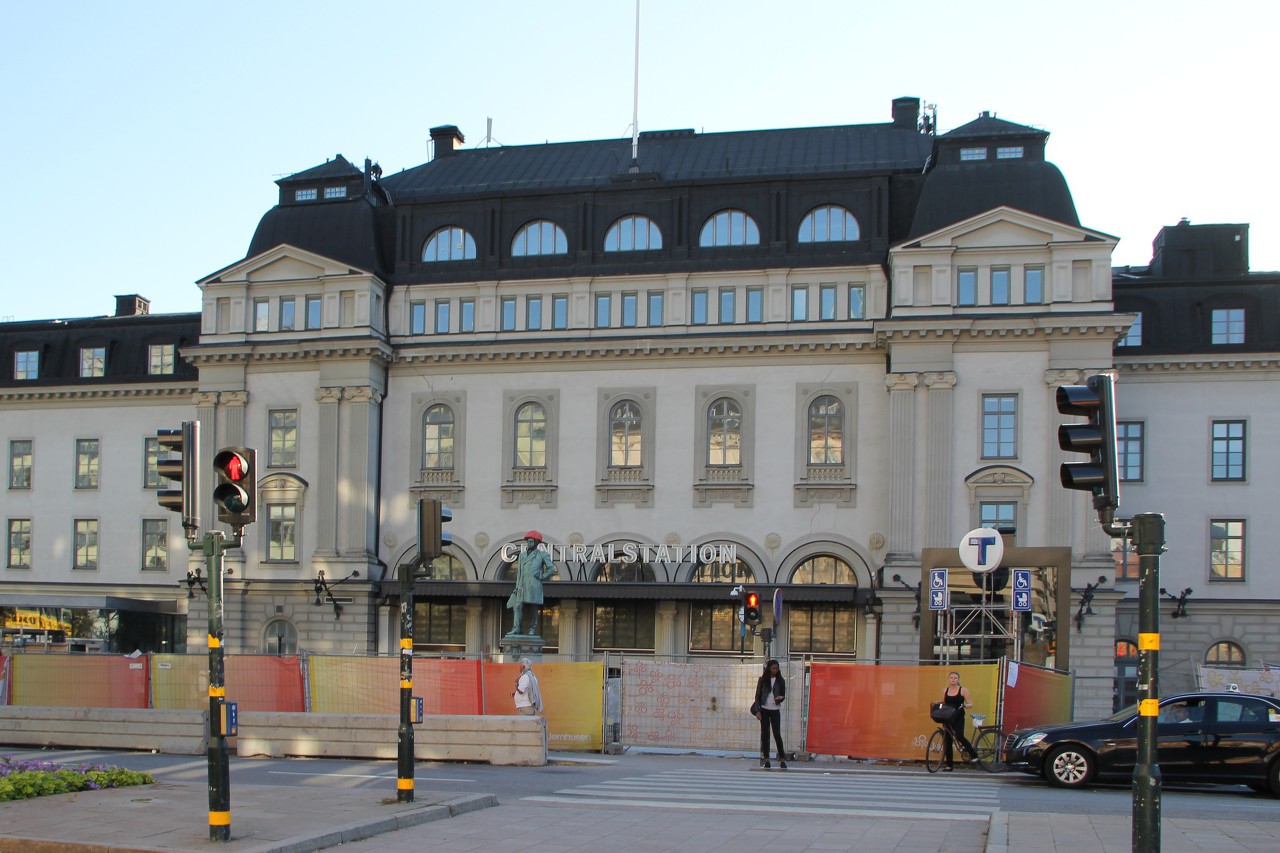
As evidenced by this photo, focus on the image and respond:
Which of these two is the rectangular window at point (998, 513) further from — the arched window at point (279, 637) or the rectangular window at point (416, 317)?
the arched window at point (279, 637)

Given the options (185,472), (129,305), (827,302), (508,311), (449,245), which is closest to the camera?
(185,472)

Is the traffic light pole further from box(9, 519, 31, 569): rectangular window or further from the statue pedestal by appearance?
box(9, 519, 31, 569): rectangular window

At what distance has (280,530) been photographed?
50.9 meters

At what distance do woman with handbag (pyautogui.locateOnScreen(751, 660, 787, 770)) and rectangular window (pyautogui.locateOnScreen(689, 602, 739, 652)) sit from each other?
23005 mm

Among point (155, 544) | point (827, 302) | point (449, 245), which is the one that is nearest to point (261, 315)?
point (449, 245)

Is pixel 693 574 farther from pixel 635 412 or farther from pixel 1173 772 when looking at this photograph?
pixel 1173 772

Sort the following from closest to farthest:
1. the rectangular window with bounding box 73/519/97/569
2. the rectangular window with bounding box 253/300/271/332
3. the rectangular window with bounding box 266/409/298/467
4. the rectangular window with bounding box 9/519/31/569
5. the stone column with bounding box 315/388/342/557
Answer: the stone column with bounding box 315/388/342/557
the rectangular window with bounding box 266/409/298/467
the rectangular window with bounding box 253/300/271/332
the rectangular window with bounding box 73/519/97/569
the rectangular window with bounding box 9/519/31/569

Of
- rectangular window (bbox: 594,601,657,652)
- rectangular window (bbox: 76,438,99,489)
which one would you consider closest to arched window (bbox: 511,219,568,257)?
rectangular window (bbox: 594,601,657,652)

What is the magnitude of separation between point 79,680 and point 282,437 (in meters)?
22.4

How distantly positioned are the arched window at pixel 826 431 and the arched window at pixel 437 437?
1275 cm

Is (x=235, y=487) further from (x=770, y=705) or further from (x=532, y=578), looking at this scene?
(x=532, y=578)

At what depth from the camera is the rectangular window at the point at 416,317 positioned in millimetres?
51291

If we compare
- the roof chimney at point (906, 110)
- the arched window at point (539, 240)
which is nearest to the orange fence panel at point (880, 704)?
the arched window at point (539, 240)

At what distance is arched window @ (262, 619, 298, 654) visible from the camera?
5038 centimetres
